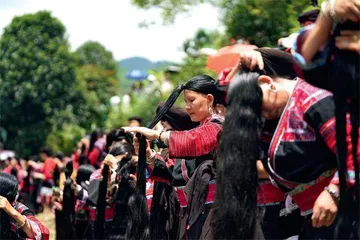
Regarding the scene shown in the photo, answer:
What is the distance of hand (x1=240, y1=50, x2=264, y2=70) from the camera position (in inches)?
153

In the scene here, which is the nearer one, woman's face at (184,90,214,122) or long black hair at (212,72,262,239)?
long black hair at (212,72,262,239)

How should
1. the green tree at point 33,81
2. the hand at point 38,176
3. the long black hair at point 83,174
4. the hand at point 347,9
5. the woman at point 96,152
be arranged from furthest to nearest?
1. the green tree at point 33,81
2. the hand at point 38,176
3. the woman at point 96,152
4. the long black hair at point 83,174
5. the hand at point 347,9

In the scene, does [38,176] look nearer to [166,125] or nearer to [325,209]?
[166,125]

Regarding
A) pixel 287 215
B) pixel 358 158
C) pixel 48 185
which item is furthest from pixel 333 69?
pixel 48 185

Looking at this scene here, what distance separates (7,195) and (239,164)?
282cm

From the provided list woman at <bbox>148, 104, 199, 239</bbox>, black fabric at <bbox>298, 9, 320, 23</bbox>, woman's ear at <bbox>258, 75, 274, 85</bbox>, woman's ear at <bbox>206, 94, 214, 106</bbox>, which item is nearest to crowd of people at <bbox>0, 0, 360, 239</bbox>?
woman's ear at <bbox>258, 75, 274, 85</bbox>

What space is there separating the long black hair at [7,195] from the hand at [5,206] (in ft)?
0.27

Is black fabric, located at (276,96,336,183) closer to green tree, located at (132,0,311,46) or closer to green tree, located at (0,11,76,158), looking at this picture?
green tree, located at (132,0,311,46)

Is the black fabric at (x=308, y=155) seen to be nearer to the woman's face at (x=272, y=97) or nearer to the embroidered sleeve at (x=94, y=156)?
the woman's face at (x=272, y=97)

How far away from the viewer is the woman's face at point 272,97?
3881 mm

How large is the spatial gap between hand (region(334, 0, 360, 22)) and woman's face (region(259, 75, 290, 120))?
531mm

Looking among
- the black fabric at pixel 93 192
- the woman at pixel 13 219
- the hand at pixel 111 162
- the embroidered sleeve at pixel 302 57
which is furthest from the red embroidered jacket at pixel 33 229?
the embroidered sleeve at pixel 302 57

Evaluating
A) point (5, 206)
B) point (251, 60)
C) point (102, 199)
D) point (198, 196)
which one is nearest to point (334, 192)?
point (251, 60)

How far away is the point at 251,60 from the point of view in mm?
3895
